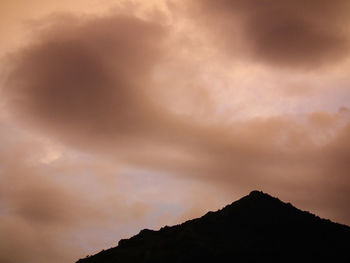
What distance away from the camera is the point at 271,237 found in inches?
1638

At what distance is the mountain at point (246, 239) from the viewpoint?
38.6 m

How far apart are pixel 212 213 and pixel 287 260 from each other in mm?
12718

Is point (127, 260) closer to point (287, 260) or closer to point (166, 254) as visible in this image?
point (166, 254)

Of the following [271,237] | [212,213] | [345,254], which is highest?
[212,213]

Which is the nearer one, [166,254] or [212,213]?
[166,254]

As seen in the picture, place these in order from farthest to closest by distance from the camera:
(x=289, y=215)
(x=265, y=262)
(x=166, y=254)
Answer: (x=289, y=215), (x=166, y=254), (x=265, y=262)

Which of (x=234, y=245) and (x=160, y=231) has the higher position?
(x=160, y=231)

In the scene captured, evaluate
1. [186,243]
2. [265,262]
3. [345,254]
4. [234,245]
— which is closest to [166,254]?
[186,243]

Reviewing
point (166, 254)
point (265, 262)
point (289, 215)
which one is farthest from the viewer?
point (289, 215)

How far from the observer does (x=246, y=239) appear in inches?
1635

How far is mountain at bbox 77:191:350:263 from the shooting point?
38625 mm

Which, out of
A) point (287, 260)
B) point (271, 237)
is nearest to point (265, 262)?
point (287, 260)

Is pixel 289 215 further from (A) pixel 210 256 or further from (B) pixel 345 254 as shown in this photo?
(A) pixel 210 256

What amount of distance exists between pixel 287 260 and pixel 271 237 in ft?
14.7
